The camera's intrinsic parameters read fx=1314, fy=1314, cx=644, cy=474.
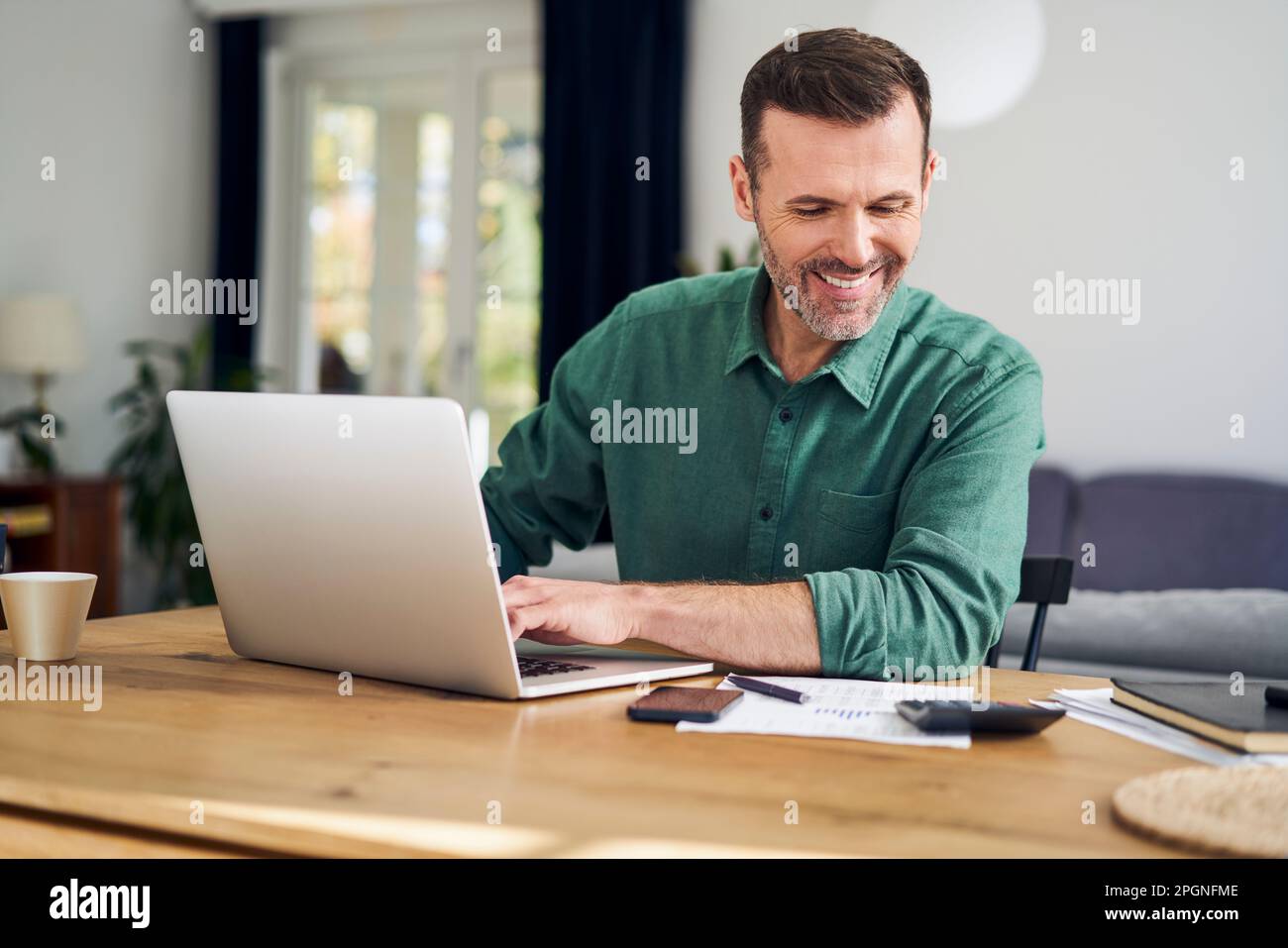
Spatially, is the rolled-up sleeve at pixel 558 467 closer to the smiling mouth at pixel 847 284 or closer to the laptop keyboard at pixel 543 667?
the smiling mouth at pixel 847 284

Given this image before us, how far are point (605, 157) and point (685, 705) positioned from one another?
4.09 metres

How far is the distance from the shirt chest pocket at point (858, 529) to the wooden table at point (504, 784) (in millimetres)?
521

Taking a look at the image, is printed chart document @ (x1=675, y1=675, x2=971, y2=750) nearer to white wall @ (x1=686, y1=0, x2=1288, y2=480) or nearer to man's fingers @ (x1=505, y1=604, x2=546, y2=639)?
man's fingers @ (x1=505, y1=604, x2=546, y2=639)

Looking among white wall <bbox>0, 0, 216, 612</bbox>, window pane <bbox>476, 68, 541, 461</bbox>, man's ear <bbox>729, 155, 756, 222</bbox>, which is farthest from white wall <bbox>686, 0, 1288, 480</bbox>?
man's ear <bbox>729, 155, 756, 222</bbox>

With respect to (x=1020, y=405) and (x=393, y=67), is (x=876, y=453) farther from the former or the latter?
(x=393, y=67)

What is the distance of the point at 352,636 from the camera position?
1164 millimetres

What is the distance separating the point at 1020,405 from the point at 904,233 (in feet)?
0.78

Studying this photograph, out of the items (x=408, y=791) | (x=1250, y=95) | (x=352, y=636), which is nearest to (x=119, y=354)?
(x=1250, y=95)

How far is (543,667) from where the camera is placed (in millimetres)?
1215

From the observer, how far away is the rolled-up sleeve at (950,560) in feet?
4.03

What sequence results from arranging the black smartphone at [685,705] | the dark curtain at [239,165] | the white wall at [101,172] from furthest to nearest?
the dark curtain at [239,165] < the white wall at [101,172] < the black smartphone at [685,705]

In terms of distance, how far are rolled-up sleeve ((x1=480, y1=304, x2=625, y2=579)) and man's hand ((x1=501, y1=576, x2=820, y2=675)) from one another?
516mm

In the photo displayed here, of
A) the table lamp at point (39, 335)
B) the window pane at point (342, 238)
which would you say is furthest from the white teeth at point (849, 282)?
the window pane at point (342, 238)

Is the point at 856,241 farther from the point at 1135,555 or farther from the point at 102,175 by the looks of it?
the point at 102,175
